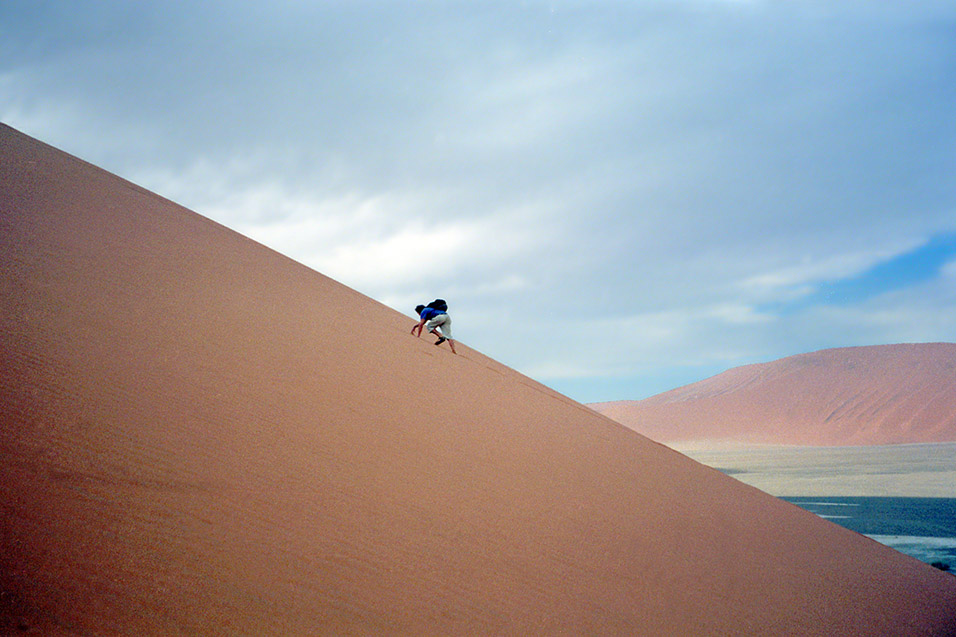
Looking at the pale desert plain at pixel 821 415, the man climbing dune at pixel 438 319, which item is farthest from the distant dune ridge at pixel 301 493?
the pale desert plain at pixel 821 415

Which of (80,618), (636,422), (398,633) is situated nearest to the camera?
(80,618)

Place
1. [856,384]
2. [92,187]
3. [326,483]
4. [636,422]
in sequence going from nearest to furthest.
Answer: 1. [326,483]
2. [92,187]
3. [856,384]
4. [636,422]

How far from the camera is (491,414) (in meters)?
7.15

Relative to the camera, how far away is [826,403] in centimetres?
7069

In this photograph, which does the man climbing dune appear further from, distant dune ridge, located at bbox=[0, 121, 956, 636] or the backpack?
distant dune ridge, located at bbox=[0, 121, 956, 636]

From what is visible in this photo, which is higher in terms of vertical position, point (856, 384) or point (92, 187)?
point (856, 384)

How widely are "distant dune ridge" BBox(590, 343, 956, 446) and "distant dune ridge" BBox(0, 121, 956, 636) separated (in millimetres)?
54931

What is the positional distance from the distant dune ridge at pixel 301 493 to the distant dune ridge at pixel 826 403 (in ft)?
180

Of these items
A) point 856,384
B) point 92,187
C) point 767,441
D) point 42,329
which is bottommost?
point 42,329

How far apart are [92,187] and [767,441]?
2636 inches

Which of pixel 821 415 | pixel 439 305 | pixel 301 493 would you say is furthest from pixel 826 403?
pixel 301 493

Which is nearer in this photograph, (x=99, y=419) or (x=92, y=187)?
(x=99, y=419)

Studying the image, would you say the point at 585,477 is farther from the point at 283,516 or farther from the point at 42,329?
the point at 42,329

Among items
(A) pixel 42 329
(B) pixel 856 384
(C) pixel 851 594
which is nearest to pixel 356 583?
(A) pixel 42 329
